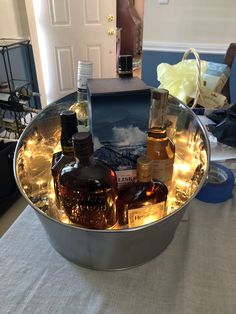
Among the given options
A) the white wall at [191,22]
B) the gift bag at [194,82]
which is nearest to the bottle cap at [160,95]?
the gift bag at [194,82]

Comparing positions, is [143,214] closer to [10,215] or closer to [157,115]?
[157,115]

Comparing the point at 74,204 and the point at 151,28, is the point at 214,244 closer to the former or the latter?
the point at 74,204

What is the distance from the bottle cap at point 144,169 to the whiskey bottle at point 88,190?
0.04 meters

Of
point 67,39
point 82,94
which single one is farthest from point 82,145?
point 67,39

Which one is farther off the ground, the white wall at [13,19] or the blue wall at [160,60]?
the white wall at [13,19]

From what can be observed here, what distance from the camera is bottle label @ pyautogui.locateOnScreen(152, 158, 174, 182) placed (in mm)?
446

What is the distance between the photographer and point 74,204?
0.40 m

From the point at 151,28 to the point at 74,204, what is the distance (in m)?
2.10

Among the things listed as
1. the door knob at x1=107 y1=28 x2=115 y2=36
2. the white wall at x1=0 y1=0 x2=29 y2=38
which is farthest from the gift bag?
the door knob at x1=107 y1=28 x2=115 y2=36

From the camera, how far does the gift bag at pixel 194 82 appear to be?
3.00 ft

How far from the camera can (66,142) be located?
42cm

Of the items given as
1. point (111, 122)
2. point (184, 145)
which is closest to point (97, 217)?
point (111, 122)

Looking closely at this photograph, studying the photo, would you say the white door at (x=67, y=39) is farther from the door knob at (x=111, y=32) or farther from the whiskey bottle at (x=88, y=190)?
the whiskey bottle at (x=88, y=190)

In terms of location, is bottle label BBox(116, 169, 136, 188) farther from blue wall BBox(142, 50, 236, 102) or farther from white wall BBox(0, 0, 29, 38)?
white wall BBox(0, 0, 29, 38)
